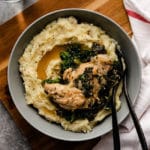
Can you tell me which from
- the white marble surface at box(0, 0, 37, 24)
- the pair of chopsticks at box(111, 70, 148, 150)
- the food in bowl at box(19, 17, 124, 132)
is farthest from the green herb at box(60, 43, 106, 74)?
the white marble surface at box(0, 0, 37, 24)

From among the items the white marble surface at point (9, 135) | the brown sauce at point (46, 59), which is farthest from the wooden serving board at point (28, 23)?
the brown sauce at point (46, 59)

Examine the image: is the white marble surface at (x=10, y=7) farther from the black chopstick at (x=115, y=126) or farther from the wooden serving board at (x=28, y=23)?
the black chopstick at (x=115, y=126)

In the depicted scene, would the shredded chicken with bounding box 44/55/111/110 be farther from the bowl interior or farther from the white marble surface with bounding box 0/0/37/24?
the white marble surface with bounding box 0/0/37/24

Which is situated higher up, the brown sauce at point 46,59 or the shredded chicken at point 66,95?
the brown sauce at point 46,59

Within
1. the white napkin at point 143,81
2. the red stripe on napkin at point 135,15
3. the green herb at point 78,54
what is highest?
the green herb at point 78,54

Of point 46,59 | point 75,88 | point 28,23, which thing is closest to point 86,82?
point 75,88

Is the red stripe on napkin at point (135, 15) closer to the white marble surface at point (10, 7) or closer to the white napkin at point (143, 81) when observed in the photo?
the white napkin at point (143, 81)

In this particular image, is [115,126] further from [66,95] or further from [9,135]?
[9,135]

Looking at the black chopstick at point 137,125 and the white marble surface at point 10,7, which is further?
the white marble surface at point 10,7
